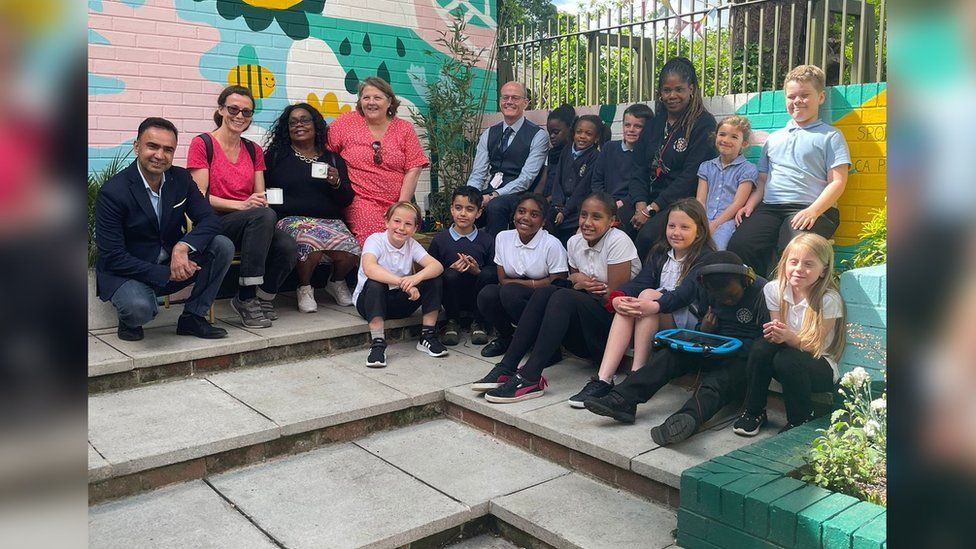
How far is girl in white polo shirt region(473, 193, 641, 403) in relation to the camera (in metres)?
3.82

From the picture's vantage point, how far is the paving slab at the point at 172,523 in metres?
2.62

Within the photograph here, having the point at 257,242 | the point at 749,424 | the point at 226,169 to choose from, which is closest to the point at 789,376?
the point at 749,424

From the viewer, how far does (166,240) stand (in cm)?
420

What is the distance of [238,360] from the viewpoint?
4.20 meters

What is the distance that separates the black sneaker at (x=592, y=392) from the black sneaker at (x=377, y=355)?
1.19m

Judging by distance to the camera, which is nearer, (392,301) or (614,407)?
(614,407)

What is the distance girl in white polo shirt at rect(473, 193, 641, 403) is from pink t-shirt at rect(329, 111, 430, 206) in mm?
1568

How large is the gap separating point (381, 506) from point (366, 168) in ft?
9.50

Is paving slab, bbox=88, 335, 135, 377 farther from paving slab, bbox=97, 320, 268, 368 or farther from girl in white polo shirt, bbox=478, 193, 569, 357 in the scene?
girl in white polo shirt, bbox=478, 193, 569, 357

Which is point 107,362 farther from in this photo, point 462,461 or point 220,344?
point 462,461

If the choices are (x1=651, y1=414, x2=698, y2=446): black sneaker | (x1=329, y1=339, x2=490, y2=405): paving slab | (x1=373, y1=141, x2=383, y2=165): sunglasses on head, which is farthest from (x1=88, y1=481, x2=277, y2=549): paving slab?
(x1=373, y1=141, x2=383, y2=165): sunglasses on head

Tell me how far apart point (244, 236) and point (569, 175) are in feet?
7.20
